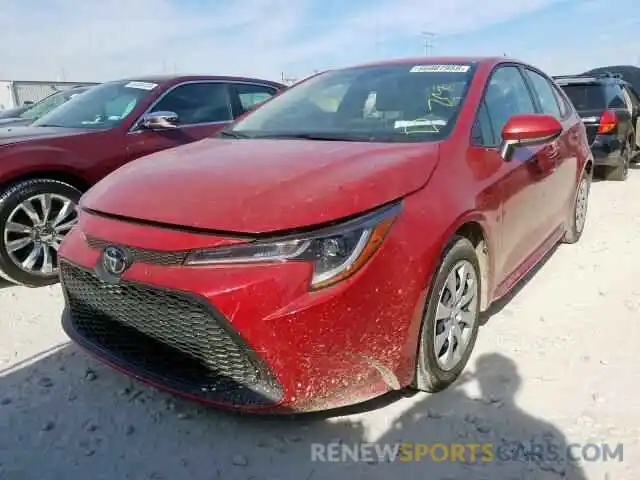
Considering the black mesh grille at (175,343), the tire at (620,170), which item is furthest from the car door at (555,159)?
the tire at (620,170)

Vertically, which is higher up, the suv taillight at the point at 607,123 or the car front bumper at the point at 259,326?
the suv taillight at the point at 607,123

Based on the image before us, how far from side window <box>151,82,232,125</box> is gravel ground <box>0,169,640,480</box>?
7.48 ft

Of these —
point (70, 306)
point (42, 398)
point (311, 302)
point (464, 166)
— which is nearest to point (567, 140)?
point (464, 166)

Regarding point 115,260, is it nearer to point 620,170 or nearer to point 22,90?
point 620,170

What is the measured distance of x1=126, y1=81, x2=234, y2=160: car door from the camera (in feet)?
14.1

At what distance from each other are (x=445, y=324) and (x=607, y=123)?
6.10 m

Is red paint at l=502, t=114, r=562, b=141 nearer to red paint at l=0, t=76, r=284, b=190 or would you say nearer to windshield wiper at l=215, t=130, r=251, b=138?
windshield wiper at l=215, t=130, r=251, b=138

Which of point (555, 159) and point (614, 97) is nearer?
point (555, 159)

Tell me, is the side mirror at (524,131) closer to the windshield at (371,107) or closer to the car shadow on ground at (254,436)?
the windshield at (371,107)

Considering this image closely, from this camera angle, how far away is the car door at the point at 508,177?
8.83 ft

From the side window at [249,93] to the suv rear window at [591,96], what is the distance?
178 inches

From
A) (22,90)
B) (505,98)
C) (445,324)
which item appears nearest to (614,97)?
(505,98)

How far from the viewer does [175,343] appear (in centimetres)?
200

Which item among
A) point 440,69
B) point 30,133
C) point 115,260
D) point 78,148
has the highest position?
point 440,69
